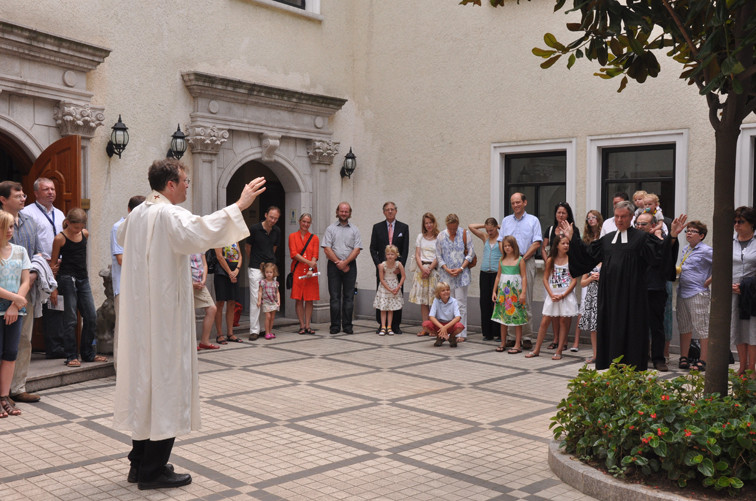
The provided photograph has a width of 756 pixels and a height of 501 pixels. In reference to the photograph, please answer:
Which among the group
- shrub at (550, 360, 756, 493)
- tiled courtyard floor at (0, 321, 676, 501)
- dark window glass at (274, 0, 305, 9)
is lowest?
tiled courtyard floor at (0, 321, 676, 501)

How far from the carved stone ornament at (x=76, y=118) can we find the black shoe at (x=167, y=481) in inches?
249

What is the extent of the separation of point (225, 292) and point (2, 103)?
3.86 metres

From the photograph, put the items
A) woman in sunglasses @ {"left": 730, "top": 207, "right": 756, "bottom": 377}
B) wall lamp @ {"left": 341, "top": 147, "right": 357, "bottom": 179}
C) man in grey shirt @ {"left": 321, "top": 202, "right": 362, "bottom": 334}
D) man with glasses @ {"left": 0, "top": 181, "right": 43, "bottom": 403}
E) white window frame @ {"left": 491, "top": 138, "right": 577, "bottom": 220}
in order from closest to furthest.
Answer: man with glasses @ {"left": 0, "top": 181, "right": 43, "bottom": 403} → woman in sunglasses @ {"left": 730, "top": 207, "right": 756, "bottom": 377} → white window frame @ {"left": 491, "top": 138, "right": 577, "bottom": 220} → man in grey shirt @ {"left": 321, "top": 202, "right": 362, "bottom": 334} → wall lamp @ {"left": 341, "top": 147, "right": 357, "bottom": 179}

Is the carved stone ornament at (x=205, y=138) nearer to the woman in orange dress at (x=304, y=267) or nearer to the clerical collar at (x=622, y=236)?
the woman in orange dress at (x=304, y=267)

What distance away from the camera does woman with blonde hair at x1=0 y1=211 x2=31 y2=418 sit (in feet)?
23.0

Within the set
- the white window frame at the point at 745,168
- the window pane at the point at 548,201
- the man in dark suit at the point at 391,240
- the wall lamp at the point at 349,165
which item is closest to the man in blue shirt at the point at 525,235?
the window pane at the point at 548,201

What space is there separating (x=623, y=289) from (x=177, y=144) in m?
6.79

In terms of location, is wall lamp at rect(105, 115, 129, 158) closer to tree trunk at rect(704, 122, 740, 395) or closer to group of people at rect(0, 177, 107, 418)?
group of people at rect(0, 177, 107, 418)

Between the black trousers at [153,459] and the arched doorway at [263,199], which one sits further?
the arched doorway at [263,199]

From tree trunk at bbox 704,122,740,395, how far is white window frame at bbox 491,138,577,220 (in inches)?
286

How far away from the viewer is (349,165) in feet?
48.5

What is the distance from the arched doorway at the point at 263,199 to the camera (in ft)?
49.8

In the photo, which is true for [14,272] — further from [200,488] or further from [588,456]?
[588,456]

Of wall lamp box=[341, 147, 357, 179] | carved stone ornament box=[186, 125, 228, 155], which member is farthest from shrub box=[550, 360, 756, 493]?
wall lamp box=[341, 147, 357, 179]
